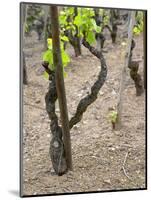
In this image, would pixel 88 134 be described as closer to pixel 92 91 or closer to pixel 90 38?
pixel 92 91

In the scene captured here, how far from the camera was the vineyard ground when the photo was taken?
211 centimetres

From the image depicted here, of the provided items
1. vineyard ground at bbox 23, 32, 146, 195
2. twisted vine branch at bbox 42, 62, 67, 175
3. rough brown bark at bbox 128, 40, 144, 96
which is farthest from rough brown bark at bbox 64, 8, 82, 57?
rough brown bark at bbox 128, 40, 144, 96

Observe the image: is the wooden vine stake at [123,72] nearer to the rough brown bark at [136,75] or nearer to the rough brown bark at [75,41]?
the rough brown bark at [136,75]

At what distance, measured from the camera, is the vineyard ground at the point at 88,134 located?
211 cm

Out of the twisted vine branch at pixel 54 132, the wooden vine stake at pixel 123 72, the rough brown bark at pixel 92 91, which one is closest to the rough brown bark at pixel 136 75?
the wooden vine stake at pixel 123 72

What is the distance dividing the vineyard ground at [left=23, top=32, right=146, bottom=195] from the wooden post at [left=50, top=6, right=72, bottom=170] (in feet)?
0.08

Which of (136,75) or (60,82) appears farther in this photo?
(136,75)

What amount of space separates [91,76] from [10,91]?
0.36m

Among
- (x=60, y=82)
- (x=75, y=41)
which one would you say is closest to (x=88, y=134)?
(x=60, y=82)

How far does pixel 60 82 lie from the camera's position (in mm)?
2168

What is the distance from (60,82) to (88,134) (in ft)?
0.83

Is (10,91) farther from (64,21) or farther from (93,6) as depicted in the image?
(93,6)

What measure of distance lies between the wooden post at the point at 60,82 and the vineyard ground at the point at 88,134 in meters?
0.02

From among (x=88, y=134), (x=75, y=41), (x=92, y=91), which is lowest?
(x=88, y=134)
